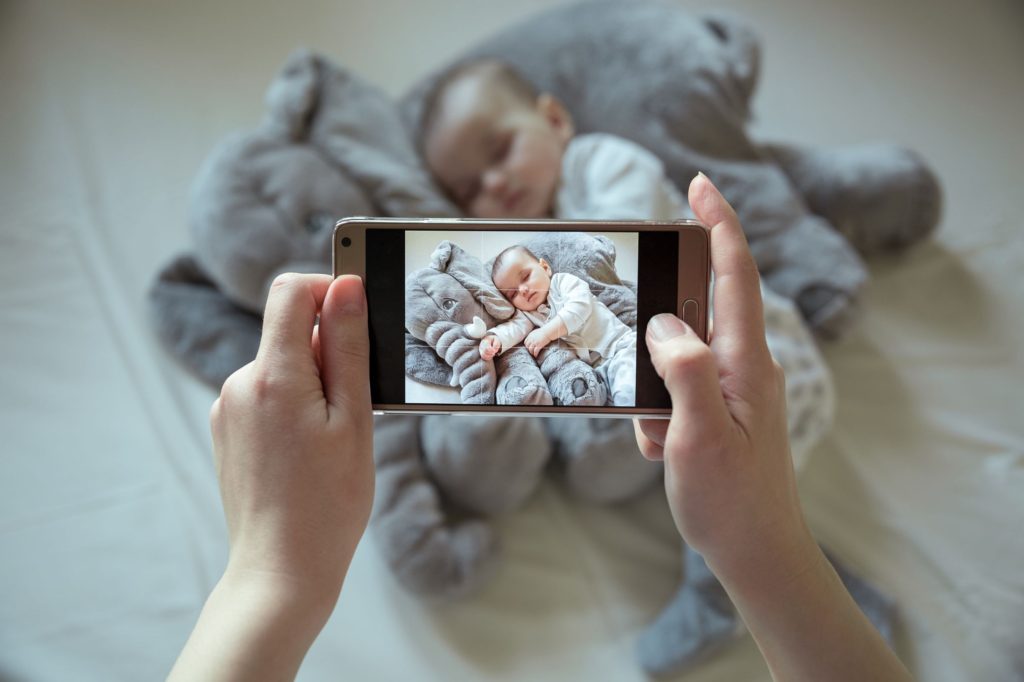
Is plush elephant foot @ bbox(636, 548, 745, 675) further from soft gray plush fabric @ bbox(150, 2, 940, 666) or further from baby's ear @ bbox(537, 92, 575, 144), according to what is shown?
baby's ear @ bbox(537, 92, 575, 144)

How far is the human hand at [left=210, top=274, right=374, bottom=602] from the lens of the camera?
22.0 inches

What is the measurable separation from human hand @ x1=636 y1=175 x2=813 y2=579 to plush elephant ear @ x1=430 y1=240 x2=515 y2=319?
0.45 ft

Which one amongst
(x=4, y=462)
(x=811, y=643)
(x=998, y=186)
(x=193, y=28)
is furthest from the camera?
(x=193, y=28)

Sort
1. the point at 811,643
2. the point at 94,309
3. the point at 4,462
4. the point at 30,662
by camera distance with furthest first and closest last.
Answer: the point at 94,309 < the point at 4,462 < the point at 30,662 < the point at 811,643

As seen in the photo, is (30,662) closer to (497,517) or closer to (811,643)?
(497,517)

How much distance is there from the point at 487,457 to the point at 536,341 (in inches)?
12.6

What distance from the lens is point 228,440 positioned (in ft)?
1.90

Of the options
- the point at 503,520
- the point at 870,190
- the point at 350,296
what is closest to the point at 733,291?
the point at 350,296

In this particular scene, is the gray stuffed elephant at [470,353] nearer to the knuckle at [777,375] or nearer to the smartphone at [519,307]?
the smartphone at [519,307]

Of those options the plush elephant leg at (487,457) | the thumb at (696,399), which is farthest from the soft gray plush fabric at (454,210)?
the thumb at (696,399)

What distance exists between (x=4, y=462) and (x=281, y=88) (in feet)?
2.00

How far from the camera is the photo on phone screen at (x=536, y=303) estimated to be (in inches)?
25.2

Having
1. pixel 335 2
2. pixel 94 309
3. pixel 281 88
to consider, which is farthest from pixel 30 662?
pixel 335 2

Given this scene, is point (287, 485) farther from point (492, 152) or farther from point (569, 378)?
point (492, 152)
